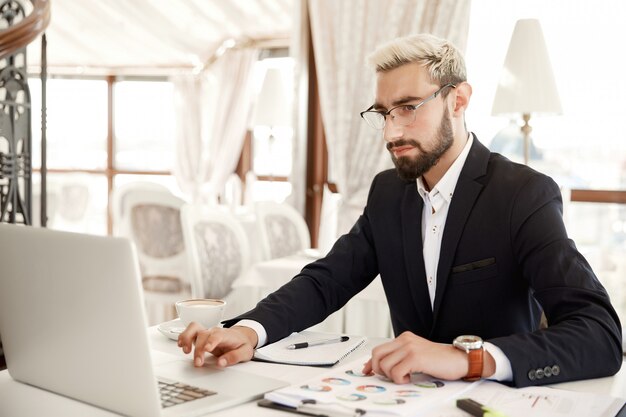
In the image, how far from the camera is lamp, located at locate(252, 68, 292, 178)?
214 inches

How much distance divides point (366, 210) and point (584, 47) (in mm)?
3373

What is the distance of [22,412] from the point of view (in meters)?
1.10

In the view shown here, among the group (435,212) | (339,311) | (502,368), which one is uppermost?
(435,212)

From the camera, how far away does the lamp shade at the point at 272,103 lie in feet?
17.9

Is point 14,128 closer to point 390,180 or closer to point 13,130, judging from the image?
point 13,130

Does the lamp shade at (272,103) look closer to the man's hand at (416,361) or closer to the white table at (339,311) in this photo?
the white table at (339,311)

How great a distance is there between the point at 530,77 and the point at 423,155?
83.4 inches

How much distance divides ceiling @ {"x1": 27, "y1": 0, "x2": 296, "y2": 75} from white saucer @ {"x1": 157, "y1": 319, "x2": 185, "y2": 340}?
18.0 ft

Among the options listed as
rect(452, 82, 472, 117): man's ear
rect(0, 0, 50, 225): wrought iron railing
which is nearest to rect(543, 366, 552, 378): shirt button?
rect(452, 82, 472, 117): man's ear

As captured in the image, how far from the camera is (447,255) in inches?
64.2

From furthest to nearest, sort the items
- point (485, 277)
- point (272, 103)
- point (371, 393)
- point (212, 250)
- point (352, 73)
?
1. point (272, 103)
2. point (352, 73)
3. point (212, 250)
4. point (485, 277)
5. point (371, 393)

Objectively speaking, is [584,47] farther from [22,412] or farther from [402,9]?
[22,412]

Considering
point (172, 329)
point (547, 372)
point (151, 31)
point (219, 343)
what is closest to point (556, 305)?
point (547, 372)

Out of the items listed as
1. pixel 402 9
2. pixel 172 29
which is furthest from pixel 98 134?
pixel 402 9
